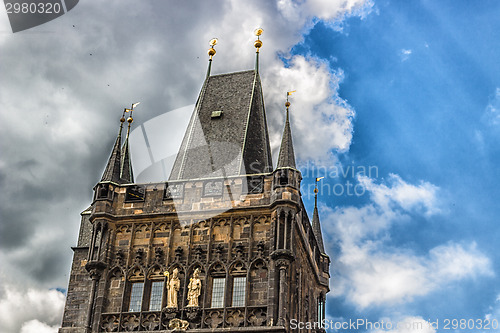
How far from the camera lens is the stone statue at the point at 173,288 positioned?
3080cm

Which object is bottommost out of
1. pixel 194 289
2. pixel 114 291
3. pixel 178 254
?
pixel 194 289

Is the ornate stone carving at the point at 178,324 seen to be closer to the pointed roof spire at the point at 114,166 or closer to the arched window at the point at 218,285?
the arched window at the point at 218,285

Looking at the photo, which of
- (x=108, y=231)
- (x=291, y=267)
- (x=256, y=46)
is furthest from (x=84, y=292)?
(x=256, y=46)

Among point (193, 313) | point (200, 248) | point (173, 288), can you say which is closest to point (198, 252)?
point (200, 248)

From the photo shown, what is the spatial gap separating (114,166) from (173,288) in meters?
6.09

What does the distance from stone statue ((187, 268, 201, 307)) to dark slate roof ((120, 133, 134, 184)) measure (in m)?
5.54

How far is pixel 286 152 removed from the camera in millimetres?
33344

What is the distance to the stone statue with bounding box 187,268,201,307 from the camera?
1207 inches

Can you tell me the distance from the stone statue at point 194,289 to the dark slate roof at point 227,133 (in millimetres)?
4888

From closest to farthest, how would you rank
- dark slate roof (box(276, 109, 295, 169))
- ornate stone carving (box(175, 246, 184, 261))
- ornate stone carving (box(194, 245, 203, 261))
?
ornate stone carving (box(194, 245, 203, 261)), ornate stone carving (box(175, 246, 184, 261)), dark slate roof (box(276, 109, 295, 169))

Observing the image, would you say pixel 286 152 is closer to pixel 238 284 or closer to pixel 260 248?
pixel 260 248

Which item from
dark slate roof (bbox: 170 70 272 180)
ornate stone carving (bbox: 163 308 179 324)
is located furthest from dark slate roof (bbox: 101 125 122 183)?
ornate stone carving (bbox: 163 308 179 324)

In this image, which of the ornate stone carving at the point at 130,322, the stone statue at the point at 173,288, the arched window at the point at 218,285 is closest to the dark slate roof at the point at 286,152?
the arched window at the point at 218,285

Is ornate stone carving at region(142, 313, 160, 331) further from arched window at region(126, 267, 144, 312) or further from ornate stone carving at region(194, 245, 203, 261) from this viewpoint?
ornate stone carving at region(194, 245, 203, 261)
